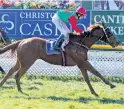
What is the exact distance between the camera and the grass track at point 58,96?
8.29m

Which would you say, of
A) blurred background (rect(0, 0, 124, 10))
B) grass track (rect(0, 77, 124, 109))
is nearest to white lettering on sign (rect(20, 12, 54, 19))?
blurred background (rect(0, 0, 124, 10))

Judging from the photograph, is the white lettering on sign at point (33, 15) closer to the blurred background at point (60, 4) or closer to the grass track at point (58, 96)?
the blurred background at point (60, 4)

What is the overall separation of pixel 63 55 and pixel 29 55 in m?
0.77

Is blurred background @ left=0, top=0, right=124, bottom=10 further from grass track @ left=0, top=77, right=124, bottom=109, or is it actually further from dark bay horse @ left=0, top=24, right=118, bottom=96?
dark bay horse @ left=0, top=24, right=118, bottom=96

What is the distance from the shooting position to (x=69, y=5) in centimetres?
1930

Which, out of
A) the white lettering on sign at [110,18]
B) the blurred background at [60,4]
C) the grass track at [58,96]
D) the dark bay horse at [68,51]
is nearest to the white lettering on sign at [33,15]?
the white lettering on sign at [110,18]

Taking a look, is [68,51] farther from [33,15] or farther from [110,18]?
[33,15]

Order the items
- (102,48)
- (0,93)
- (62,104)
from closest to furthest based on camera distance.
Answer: (62,104) → (0,93) → (102,48)

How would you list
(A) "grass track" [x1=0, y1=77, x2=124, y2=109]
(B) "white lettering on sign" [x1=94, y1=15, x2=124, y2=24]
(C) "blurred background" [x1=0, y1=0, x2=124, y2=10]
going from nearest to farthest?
(A) "grass track" [x1=0, y1=77, x2=124, y2=109] → (B) "white lettering on sign" [x1=94, y1=15, x2=124, y2=24] → (C) "blurred background" [x1=0, y1=0, x2=124, y2=10]

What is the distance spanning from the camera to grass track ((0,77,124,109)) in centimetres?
829

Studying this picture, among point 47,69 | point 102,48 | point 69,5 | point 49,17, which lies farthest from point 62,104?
point 69,5

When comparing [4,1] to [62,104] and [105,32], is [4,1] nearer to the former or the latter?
[105,32]

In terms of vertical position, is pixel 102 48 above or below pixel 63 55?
below

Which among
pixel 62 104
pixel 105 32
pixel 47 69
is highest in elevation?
Result: pixel 105 32
